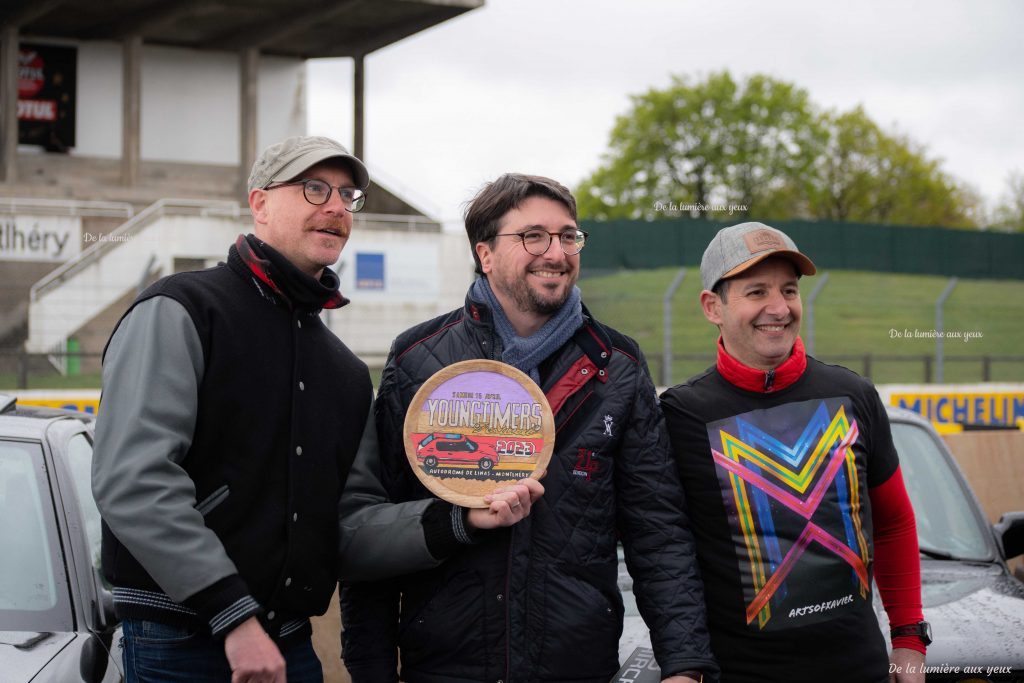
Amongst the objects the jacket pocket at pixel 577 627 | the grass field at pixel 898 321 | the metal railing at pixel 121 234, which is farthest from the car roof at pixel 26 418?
the grass field at pixel 898 321

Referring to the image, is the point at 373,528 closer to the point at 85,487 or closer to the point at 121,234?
the point at 85,487

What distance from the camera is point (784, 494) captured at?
2.98 metres

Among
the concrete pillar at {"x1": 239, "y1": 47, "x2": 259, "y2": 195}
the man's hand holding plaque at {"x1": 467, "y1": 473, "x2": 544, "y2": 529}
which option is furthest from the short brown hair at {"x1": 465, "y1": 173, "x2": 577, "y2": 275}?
the concrete pillar at {"x1": 239, "y1": 47, "x2": 259, "y2": 195}

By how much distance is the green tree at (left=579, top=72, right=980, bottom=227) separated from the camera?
169 feet

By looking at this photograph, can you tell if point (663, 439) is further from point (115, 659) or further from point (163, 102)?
point (163, 102)

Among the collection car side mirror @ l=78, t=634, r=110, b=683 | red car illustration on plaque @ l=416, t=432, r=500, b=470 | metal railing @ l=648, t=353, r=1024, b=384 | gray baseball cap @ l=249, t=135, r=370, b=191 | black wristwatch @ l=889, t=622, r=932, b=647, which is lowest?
metal railing @ l=648, t=353, r=1024, b=384

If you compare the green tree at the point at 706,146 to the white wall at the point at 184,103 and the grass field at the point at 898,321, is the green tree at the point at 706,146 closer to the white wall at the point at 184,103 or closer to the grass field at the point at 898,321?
the white wall at the point at 184,103

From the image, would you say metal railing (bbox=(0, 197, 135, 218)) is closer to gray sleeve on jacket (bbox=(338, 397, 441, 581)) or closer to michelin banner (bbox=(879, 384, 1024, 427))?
michelin banner (bbox=(879, 384, 1024, 427))

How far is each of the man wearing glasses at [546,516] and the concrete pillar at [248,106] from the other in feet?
107

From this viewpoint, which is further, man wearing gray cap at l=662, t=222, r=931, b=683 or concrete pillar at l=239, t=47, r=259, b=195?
concrete pillar at l=239, t=47, r=259, b=195

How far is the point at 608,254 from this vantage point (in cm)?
1708

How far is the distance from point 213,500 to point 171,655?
1.25ft

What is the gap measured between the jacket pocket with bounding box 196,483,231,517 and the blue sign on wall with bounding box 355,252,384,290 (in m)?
13.9

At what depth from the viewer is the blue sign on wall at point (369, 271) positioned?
54.0 feet
